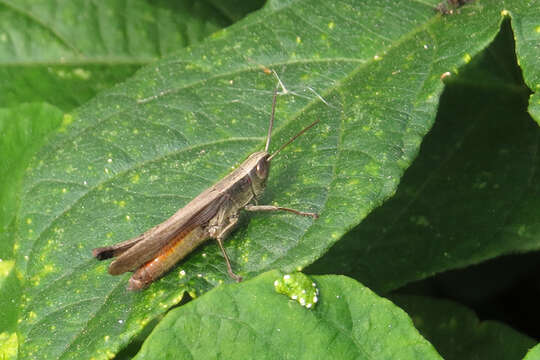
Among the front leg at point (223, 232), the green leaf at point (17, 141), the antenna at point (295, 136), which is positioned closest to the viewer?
the front leg at point (223, 232)

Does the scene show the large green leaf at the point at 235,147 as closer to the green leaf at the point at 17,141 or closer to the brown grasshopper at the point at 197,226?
the brown grasshopper at the point at 197,226

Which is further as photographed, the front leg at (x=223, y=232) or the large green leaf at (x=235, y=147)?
the front leg at (x=223, y=232)

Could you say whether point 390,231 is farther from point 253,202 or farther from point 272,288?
point 272,288

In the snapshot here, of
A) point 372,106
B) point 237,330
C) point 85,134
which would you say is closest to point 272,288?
point 237,330

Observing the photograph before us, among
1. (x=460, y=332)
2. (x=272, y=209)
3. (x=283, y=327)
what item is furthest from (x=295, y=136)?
(x=460, y=332)

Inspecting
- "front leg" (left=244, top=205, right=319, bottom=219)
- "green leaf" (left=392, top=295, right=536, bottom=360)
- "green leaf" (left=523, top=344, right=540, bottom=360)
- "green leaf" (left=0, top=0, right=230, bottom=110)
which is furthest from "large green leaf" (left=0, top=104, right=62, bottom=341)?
"green leaf" (left=523, top=344, right=540, bottom=360)

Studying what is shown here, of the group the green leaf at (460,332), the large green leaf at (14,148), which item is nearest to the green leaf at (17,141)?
the large green leaf at (14,148)

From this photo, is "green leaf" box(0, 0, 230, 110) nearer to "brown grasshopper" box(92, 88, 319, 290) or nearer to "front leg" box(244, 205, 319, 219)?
"brown grasshopper" box(92, 88, 319, 290)

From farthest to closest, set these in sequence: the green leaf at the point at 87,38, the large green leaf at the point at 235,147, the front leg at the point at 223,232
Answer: the green leaf at the point at 87,38 → the front leg at the point at 223,232 → the large green leaf at the point at 235,147
